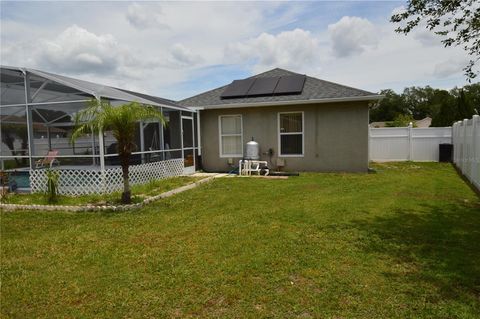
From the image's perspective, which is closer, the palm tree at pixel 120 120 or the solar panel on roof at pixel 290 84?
the palm tree at pixel 120 120

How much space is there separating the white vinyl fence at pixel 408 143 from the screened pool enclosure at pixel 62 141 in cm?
1079

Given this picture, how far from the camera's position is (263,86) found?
46.1 ft

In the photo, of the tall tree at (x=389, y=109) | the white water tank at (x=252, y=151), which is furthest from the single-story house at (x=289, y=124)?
the tall tree at (x=389, y=109)

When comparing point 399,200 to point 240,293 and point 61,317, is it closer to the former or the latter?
point 240,293

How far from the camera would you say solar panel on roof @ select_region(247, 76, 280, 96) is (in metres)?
13.4

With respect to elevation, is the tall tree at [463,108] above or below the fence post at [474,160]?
above

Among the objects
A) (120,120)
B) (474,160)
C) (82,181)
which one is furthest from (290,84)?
(82,181)

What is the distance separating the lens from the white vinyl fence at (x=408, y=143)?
53.0 ft

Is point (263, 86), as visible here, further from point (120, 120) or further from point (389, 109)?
point (389, 109)

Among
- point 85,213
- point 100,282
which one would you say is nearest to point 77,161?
point 85,213

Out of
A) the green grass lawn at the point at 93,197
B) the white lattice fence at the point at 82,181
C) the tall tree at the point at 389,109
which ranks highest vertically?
the tall tree at the point at 389,109

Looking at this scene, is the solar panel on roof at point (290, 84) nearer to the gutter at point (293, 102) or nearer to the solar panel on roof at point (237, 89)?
the gutter at point (293, 102)

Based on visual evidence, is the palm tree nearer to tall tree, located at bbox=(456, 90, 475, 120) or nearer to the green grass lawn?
the green grass lawn

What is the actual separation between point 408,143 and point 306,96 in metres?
7.40
